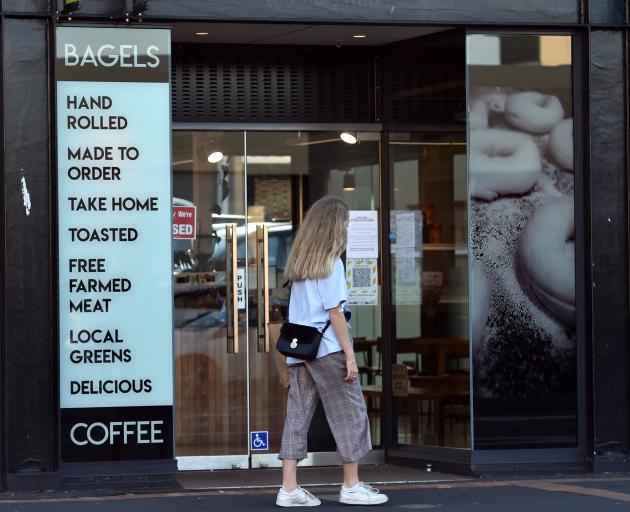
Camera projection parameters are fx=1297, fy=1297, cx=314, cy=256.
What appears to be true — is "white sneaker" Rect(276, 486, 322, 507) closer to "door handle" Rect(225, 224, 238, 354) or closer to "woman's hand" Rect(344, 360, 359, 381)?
"woman's hand" Rect(344, 360, 359, 381)

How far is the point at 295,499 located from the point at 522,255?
8.66 ft

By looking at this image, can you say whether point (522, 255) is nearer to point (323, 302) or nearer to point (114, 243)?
point (323, 302)

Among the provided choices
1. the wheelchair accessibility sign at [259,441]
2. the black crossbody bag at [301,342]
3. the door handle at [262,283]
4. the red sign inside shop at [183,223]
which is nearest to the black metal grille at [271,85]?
the red sign inside shop at [183,223]

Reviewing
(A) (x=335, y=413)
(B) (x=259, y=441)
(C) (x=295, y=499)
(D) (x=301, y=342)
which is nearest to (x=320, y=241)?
(D) (x=301, y=342)

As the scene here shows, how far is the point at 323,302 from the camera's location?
777 centimetres

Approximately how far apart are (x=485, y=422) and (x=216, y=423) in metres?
2.05

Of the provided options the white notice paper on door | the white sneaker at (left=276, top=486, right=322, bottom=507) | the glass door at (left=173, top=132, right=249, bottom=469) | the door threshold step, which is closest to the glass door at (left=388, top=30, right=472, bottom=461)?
the white notice paper on door

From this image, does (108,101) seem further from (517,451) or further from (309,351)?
(517,451)

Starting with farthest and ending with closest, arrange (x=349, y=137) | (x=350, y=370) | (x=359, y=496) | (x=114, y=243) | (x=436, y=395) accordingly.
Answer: (x=349, y=137) → (x=436, y=395) → (x=114, y=243) → (x=359, y=496) → (x=350, y=370)

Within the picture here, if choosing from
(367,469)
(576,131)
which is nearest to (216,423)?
(367,469)

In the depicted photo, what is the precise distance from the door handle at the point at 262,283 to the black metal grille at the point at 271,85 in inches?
35.5

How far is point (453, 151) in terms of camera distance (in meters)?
9.93

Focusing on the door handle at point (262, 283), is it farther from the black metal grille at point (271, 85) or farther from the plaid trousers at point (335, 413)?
the plaid trousers at point (335, 413)

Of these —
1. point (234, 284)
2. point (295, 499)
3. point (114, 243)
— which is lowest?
point (295, 499)
